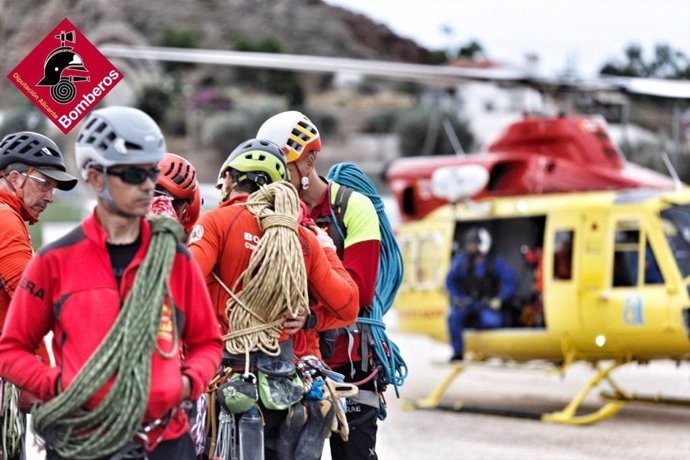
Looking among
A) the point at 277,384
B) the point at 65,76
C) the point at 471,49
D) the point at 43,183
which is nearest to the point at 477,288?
the point at 65,76

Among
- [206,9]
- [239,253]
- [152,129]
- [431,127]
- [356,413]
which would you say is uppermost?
[206,9]

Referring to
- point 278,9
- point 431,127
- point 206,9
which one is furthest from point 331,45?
point 431,127

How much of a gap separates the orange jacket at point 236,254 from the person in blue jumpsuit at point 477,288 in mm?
8127

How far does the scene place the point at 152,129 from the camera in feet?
12.6

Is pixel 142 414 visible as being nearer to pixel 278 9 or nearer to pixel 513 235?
pixel 513 235

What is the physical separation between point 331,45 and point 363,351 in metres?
102

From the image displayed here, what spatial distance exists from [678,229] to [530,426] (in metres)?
2.28

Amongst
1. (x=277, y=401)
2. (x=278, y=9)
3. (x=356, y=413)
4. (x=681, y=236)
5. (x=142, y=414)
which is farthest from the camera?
(x=278, y=9)

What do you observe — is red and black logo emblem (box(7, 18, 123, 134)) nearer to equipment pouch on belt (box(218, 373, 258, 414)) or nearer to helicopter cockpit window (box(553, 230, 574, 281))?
equipment pouch on belt (box(218, 373, 258, 414))

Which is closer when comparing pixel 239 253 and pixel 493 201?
pixel 239 253

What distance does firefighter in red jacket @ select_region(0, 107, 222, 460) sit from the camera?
11.9 feet

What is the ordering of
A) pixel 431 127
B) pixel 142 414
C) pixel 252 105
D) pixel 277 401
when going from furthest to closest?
pixel 252 105, pixel 431 127, pixel 277 401, pixel 142 414

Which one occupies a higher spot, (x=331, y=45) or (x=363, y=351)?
(x=331, y=45)

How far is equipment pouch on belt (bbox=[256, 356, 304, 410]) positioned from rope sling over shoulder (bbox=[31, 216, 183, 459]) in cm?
109
